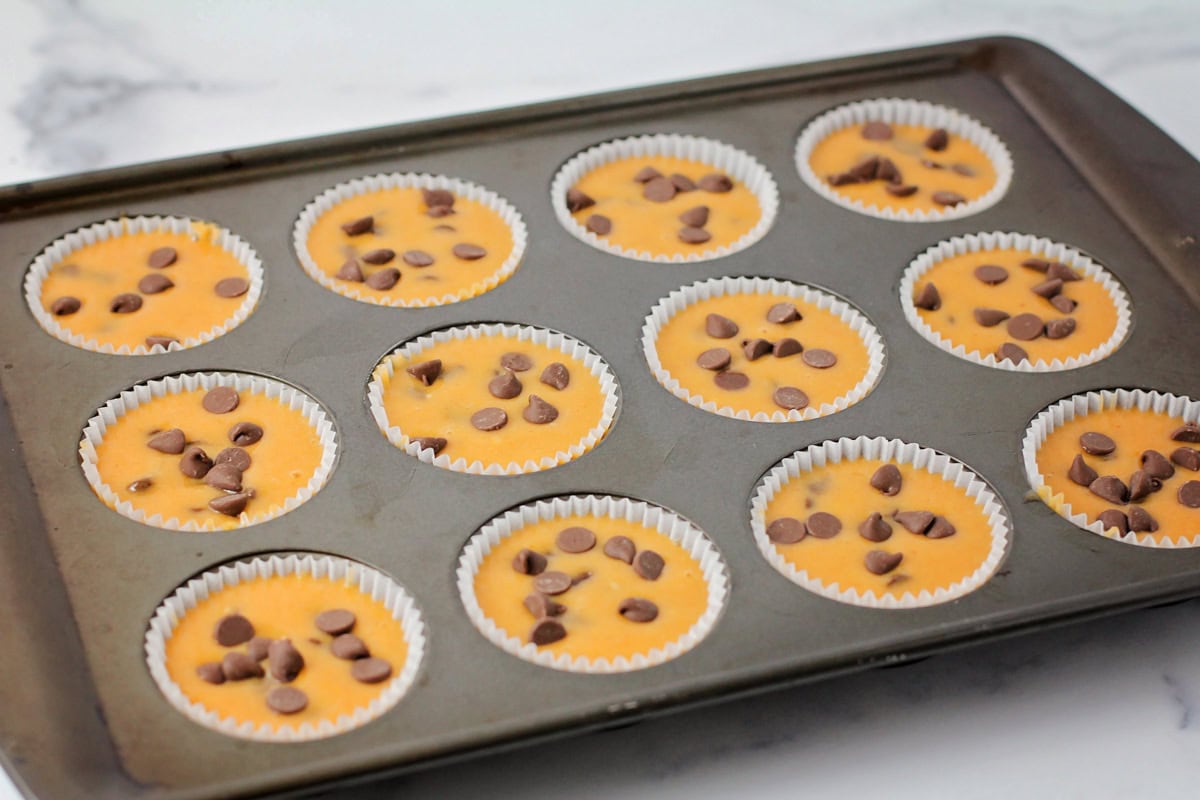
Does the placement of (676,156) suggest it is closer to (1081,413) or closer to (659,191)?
(659,191)

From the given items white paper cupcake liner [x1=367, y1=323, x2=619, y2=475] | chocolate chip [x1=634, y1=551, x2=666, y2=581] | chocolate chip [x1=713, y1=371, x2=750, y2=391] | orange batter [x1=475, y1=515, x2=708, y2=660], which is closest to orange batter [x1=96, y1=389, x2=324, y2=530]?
white paper cupcake liner [x1=367, y1=323, x2=619, y2=475]

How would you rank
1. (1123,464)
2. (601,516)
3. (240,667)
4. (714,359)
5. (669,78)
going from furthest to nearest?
(669,78) < (714,359) < (1123,464) < (601,516) < (240,667)

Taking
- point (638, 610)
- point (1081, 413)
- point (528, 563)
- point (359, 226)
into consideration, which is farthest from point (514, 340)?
point (1081, 413)

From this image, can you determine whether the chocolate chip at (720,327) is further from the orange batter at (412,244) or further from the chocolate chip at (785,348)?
the orange batter at (412,244)

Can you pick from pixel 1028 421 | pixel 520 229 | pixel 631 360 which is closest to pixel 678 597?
pixel 631 360

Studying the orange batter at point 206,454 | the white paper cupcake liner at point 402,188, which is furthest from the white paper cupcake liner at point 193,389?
the white paper cupcake liner at point 402,188

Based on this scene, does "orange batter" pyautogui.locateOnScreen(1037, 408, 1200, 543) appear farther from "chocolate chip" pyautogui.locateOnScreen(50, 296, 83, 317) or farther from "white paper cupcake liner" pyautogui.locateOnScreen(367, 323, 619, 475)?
"chocolate chip" pyautogui.locateOnScreen(50, 296, 83, 317)
